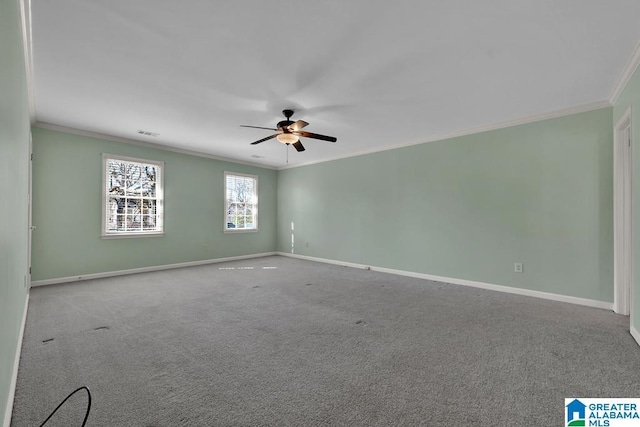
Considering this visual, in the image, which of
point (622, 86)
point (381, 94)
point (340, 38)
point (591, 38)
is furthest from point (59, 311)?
point (622, 86)

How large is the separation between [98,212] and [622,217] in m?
7.53

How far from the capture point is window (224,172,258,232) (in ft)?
22.7

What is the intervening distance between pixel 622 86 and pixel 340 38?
3.08 m

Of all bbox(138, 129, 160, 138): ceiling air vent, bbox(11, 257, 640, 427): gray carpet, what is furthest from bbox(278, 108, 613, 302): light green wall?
bbox(138, 129, 160, 138): ceiling air vent

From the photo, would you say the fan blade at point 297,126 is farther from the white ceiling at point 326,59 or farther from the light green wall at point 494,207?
the light green wall at point 494,207

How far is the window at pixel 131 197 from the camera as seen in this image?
505 centimetres

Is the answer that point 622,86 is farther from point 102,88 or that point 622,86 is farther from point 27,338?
point 27,338

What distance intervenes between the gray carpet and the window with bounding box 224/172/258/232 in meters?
3.29

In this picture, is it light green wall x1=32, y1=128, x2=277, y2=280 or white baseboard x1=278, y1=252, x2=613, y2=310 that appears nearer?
white baseboard x1=278, y1=252, x2=613, y2=310

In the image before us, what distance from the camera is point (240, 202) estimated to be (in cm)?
720

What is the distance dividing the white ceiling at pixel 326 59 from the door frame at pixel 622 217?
0.65 meters

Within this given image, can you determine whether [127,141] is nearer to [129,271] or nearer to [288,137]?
[129,271]

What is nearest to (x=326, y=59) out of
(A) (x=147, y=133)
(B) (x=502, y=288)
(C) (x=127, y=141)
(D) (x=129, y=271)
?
(A) (x=147, y=133)

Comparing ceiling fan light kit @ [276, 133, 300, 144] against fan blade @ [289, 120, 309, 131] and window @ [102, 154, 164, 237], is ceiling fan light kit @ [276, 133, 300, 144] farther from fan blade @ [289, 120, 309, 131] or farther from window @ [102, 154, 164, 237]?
window @ [102, 154, 164, 237]
